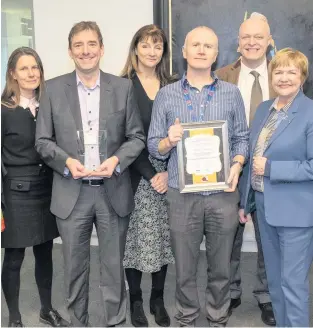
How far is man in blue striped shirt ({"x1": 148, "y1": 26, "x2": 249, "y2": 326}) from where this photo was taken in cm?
259

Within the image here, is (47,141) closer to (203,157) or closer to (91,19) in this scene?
(203,157)

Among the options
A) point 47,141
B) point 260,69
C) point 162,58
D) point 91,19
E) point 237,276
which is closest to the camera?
point 47,141

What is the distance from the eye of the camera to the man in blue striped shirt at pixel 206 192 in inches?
102

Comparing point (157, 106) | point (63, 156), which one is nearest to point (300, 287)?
point (157, 106)

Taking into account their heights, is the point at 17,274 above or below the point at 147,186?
below

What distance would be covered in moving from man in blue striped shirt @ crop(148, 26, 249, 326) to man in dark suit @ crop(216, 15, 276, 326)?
47 centimetres

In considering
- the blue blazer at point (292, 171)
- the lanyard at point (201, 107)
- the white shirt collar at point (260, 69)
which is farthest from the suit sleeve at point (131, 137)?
the white shirt collar at point (260, 69)

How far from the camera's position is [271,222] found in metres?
2.45

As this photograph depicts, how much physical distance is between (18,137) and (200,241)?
4.07 feet

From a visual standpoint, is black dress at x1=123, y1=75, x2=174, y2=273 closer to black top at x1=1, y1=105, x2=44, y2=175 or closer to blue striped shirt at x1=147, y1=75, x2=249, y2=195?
blue striped shirt at x1=147, y1=75, x2=249, y2=195

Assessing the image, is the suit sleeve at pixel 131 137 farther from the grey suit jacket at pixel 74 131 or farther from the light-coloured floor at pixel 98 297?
the light-coloured floor at pixel 98 297

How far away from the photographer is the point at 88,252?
278 cm

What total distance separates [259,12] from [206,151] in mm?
2440

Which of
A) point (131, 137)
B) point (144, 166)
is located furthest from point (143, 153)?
point (131, 137)
